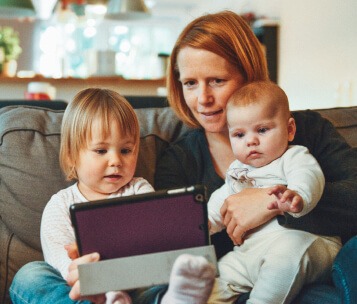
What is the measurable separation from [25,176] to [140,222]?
67 cm

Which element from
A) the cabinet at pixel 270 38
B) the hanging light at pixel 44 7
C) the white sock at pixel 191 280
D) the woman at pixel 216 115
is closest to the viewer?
the white sock at pixel 191 280

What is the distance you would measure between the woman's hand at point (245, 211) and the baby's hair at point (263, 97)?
0.22 metres

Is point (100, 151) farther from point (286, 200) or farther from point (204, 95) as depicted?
point (286, 200)

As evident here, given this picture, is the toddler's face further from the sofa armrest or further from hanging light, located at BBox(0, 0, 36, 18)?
hanging light, located at BBox(0, 0, 36, 18)

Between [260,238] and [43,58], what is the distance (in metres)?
7.63

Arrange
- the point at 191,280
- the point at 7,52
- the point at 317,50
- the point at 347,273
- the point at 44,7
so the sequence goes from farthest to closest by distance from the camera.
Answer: the point at 44,7 < the point at 7,52 < the point at 317,50 < the point at 347,273 < the point at 191,280

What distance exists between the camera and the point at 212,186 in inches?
67.2

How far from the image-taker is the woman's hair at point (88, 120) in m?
1.54

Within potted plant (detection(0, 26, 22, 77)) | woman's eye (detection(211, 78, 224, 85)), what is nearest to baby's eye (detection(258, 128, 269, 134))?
woman's eye (detection(211, 78, 224, 85))

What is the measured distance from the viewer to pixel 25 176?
1.70 meters

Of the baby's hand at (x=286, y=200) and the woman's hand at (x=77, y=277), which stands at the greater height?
the baby's hand at (x=286, y=200)

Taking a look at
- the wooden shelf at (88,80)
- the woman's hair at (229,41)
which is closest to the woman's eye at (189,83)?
the woman's hair at (229,41)

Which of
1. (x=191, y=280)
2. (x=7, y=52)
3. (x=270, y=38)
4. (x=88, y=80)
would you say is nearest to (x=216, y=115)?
(x=191, y=280)

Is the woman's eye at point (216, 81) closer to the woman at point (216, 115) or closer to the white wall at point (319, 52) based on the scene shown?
the woman at point (216, 115)
